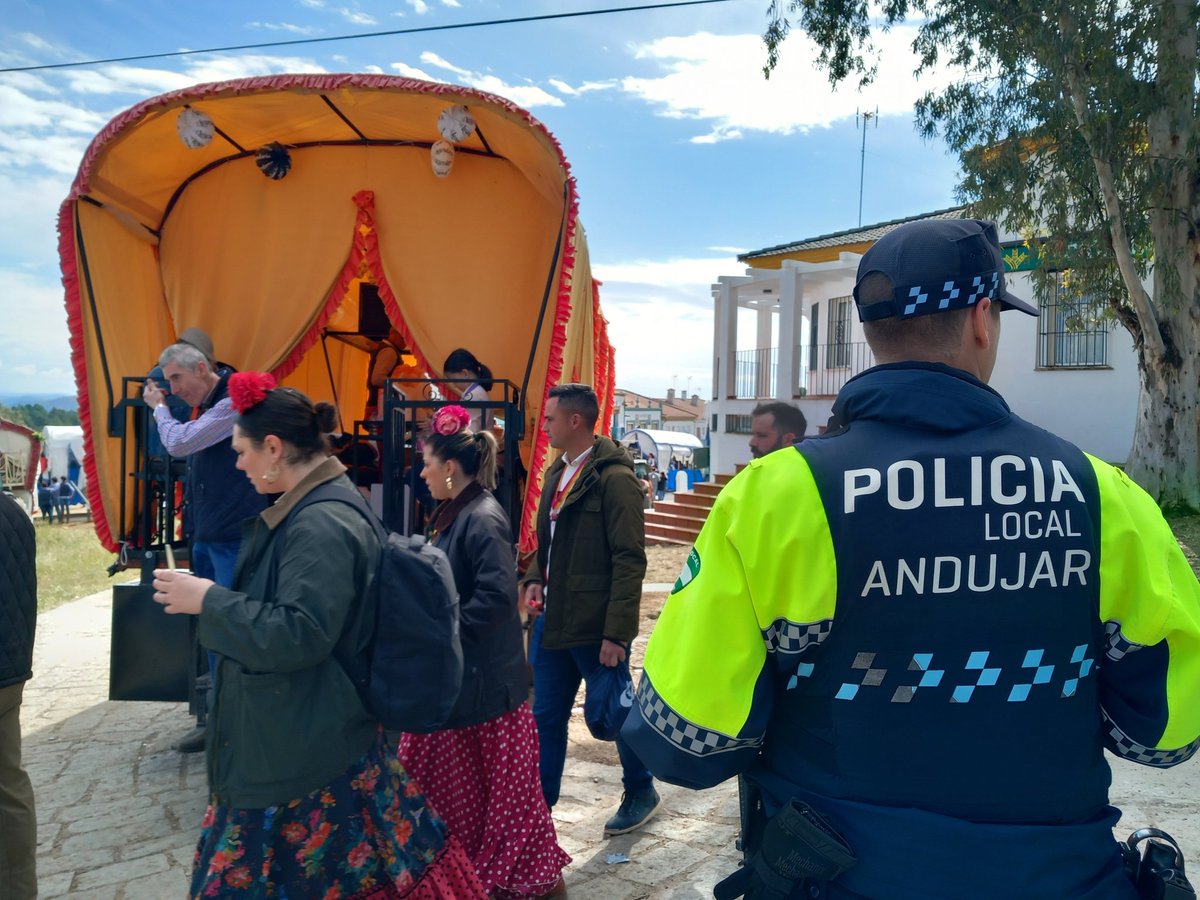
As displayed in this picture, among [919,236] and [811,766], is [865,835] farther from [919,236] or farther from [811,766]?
[919,236]

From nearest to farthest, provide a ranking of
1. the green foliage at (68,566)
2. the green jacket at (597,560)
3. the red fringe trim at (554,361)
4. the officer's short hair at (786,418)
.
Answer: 1. the green jacket at (597,560)
2. the officer's short hair at (786,418)
3. the red fringe trim at (554,361)
4. the green foliage at (68,566)

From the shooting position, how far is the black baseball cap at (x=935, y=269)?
1468 mm

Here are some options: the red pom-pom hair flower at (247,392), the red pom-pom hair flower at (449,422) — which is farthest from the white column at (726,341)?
the red pom-pom hair flower at (247,392)

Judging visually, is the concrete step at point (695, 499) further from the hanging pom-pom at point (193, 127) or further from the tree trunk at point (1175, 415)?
the hanging pom-pom at point (193, 127)

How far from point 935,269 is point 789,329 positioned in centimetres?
1614

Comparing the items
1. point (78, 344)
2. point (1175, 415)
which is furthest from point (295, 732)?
point (1175, 415)

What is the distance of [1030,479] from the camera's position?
1.38 metres

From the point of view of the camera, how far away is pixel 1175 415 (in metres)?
11.3

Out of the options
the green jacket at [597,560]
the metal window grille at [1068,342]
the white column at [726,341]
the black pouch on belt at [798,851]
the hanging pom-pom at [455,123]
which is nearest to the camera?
the black pouch on belt at [798,851]

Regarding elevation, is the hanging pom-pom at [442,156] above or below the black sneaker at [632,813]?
above

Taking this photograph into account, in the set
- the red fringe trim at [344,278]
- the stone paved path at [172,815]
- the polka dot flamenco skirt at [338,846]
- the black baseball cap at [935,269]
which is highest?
the red fringe trim at [344,278]

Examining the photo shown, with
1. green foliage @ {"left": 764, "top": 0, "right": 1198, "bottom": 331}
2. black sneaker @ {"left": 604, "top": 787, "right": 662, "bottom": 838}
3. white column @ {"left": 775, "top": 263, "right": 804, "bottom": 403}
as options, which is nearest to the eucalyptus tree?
green foliage @ {"left": 764, "top": 0, "right": 1198, "bottom": 331}

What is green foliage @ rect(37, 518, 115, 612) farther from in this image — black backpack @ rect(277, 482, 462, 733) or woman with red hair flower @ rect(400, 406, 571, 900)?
black backpack @ rect(277, 482, 462, 733)

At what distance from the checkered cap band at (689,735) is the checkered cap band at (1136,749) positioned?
590mm
